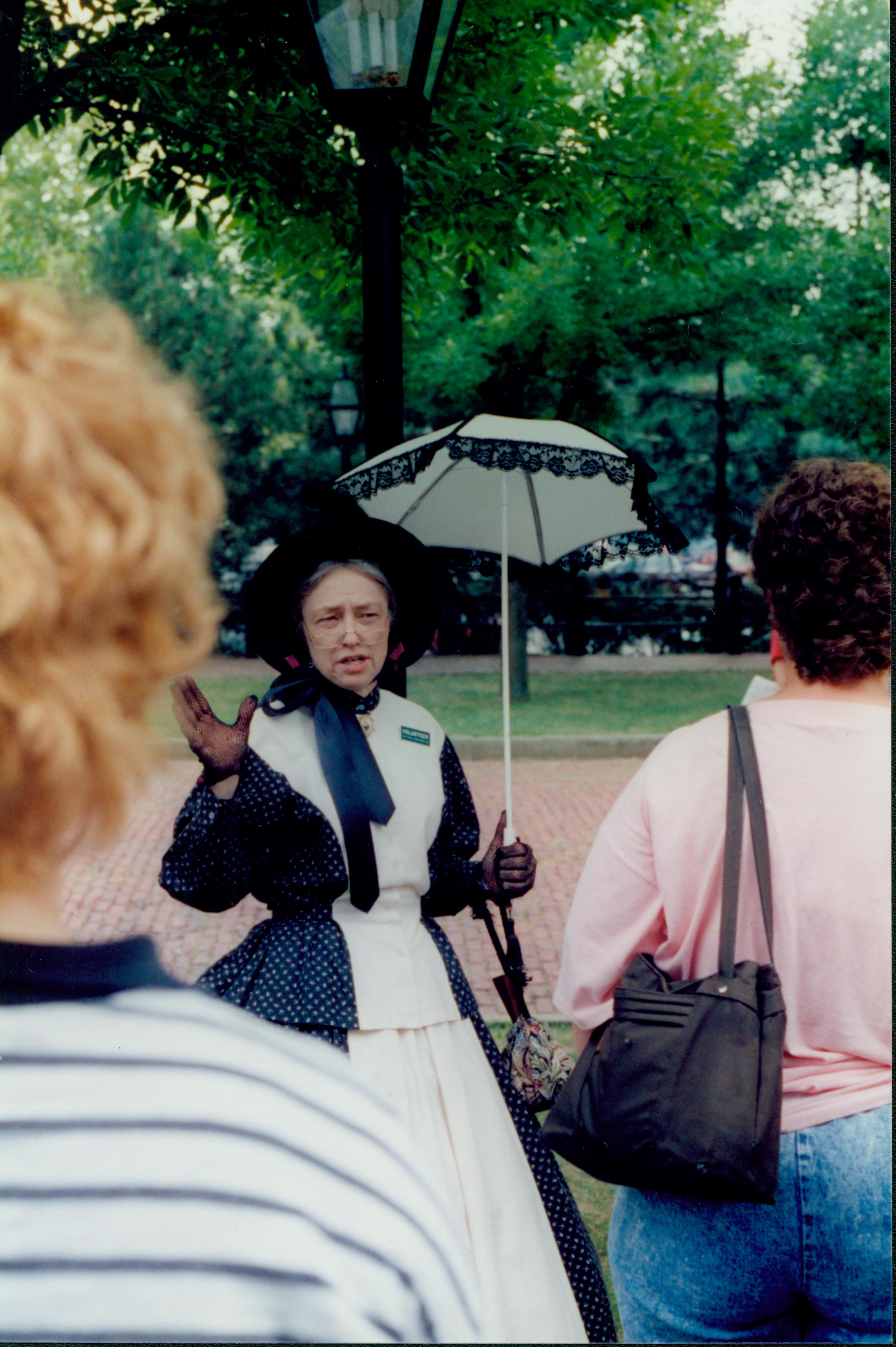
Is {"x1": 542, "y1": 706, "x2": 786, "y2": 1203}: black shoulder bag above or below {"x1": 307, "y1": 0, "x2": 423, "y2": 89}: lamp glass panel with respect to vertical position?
below

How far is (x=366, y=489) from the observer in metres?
2.38

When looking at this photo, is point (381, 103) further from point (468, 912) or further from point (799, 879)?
point (468, 912)

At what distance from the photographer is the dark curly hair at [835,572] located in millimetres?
1717

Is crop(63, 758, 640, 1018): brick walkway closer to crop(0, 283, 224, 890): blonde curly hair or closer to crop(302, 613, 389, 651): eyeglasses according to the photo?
crop(302, 613, 389, 651): eyeglasses

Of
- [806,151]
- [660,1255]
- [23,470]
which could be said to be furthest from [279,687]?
[806,151]

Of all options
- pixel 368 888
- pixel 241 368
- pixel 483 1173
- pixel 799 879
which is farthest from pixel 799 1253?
pixel 241 368

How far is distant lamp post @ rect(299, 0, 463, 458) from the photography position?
234cm

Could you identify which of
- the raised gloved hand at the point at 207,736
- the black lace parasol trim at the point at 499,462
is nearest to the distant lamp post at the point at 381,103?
the black lace parasol trim at the point at 499,462

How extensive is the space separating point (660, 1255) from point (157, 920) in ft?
14.7

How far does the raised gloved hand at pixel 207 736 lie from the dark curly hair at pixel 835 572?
99 centimetres

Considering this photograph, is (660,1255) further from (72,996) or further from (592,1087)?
(72,996)

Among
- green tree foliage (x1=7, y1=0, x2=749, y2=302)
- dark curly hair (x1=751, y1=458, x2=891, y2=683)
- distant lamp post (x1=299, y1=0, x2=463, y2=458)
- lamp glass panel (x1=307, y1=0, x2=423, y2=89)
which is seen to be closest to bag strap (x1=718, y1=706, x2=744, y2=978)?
dark curly hair (x1=751, y1=458, x2=891, y2=683)

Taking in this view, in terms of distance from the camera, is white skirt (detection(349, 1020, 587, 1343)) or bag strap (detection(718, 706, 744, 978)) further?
white skirt (detection(349, 1020, 587, 1343))

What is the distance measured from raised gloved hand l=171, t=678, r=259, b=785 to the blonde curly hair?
1.19 m
